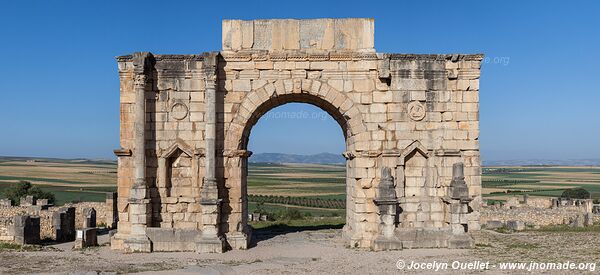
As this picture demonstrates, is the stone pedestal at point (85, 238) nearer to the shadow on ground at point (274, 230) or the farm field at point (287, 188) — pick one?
the shadow on ground at point (274, 230)

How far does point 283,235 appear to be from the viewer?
16719 millimetres

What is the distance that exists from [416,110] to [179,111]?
243 inches

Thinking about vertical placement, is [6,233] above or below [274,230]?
above

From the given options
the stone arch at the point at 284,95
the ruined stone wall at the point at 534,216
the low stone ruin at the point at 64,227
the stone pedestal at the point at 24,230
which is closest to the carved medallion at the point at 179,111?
the stone arch at the point at 284,95

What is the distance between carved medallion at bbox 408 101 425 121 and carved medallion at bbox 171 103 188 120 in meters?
5.84

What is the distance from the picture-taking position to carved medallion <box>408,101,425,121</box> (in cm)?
1442

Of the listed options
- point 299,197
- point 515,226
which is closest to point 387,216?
point 515,226

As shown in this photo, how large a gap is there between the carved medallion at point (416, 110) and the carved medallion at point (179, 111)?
584 cm

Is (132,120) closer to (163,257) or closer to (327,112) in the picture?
(163,257)

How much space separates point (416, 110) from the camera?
47.4 ft

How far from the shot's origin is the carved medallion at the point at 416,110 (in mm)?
14422

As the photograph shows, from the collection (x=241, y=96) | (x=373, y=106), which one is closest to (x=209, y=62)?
(x=241, y=96)

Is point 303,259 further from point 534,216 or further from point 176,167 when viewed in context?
point 534,216

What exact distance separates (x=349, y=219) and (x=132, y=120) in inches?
256
